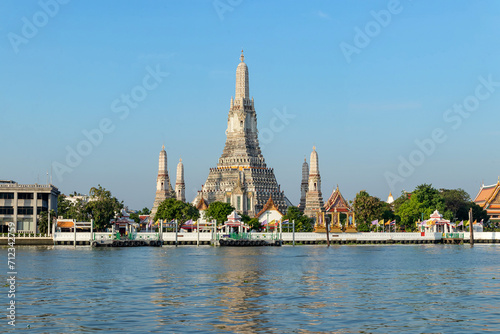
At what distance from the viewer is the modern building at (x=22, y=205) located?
398ft

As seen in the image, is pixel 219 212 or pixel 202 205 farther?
pixel 202 205

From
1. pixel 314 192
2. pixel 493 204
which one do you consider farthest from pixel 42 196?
pixel 493 204

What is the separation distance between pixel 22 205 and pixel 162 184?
59687mm

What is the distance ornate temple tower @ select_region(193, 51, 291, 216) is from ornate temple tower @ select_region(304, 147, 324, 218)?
610 centimetres

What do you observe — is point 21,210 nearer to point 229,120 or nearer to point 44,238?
point 44,238

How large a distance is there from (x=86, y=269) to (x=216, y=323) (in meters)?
30.3

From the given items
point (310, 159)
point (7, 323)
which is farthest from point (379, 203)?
point (7, 323)

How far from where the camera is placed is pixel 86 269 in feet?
205

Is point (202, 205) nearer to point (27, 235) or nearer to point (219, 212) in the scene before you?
point (219, 212)

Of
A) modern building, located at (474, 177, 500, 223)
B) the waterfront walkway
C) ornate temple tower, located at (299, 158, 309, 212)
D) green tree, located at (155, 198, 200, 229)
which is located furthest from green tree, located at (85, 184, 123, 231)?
modern building, located at (474, 177, 500, 223)

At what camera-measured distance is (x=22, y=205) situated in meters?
122

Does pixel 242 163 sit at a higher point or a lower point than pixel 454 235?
higher

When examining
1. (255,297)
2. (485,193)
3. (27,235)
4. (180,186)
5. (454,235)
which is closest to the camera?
(255,297)

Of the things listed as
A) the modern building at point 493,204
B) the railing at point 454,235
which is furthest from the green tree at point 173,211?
the modern building at point 493,204
